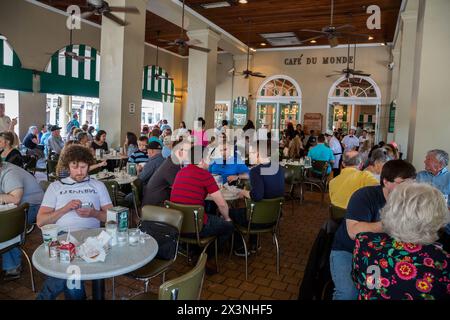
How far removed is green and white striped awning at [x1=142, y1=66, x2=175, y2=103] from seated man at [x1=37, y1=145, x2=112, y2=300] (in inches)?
475

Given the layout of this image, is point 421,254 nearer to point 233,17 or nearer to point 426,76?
point 426,76

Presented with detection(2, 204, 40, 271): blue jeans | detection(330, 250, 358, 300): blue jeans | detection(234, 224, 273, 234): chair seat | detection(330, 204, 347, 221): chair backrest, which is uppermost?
detection(330, 204, 347, 221): chair backrest

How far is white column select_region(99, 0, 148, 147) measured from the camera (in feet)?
24.7

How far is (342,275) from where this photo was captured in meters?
2.29

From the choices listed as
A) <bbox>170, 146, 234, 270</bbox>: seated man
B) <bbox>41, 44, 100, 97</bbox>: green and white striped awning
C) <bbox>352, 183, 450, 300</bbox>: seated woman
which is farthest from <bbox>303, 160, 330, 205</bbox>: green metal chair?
<bbox>41, 44, 100, 97</bbox>: green and white striped awning

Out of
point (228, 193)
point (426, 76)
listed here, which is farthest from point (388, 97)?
point (228, 193)

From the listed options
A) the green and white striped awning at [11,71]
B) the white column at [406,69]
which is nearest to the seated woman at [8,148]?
the green and white striped awning at [11,71]

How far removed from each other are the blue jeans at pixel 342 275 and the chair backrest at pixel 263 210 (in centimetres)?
122

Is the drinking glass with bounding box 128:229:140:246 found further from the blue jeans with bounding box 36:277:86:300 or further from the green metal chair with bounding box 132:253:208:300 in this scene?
the green metal chair with bounding box 132:253:208:300

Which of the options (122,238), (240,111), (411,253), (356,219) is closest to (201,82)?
(240,111)

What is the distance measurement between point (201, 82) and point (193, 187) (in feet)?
26.9

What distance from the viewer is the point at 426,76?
15.4 feet

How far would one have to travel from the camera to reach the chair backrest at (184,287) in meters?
1.62

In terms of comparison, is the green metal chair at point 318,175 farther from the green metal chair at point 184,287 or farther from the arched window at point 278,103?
the arched window at point 278,103
